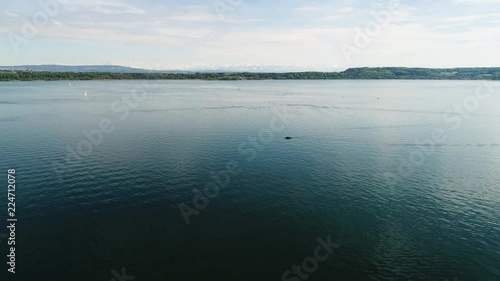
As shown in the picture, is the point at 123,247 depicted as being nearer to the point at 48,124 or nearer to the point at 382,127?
the point at 48,124

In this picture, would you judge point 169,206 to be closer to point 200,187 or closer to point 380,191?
point 200,187

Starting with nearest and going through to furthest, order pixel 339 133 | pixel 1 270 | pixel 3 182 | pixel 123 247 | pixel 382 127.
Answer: pixel 1 270 → pixel 123 247 → pixel 3 182 → pixel 339 133 → pixel 382 127

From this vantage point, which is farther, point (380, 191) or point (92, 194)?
point (380, 191)

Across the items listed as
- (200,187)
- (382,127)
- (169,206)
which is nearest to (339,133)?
(382,127)

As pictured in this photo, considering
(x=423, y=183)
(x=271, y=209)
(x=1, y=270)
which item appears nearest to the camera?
(x=1, y=270)

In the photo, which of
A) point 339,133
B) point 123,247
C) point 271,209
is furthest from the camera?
point 339,133

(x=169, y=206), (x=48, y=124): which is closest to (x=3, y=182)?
(x=169, y=206)
